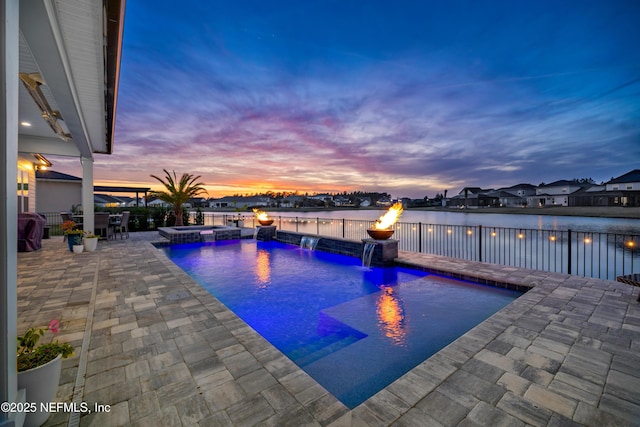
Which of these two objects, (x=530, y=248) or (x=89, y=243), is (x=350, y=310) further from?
(x=530, y=248)

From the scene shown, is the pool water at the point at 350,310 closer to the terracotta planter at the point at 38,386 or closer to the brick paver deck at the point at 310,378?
the brick paver deck at the point at 310,378

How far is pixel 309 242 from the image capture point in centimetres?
1012

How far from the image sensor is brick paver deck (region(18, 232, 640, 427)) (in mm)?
1758

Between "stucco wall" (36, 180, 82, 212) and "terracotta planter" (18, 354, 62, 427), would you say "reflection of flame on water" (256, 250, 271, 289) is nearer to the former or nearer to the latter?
"terracotta planter" (18, 354, 62, 427)

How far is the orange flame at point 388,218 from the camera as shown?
708 centimetres

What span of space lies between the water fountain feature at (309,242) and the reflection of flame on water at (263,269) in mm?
1584

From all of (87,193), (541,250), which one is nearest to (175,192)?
(87,193)

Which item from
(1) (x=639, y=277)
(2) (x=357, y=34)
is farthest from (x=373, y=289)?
(2) (x=357, y=34)

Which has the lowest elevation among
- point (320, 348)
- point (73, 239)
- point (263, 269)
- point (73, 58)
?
point (320, 348)

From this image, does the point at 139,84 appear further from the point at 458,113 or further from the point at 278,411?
the point at 458,113

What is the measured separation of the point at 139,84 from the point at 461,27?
12116mm

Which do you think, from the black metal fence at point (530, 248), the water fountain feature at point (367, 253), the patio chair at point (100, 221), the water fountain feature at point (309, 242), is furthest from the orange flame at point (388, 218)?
the patio chair at point (100, 221)

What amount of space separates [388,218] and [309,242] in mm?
3926

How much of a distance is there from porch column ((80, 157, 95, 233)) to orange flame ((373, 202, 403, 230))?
967 cm
